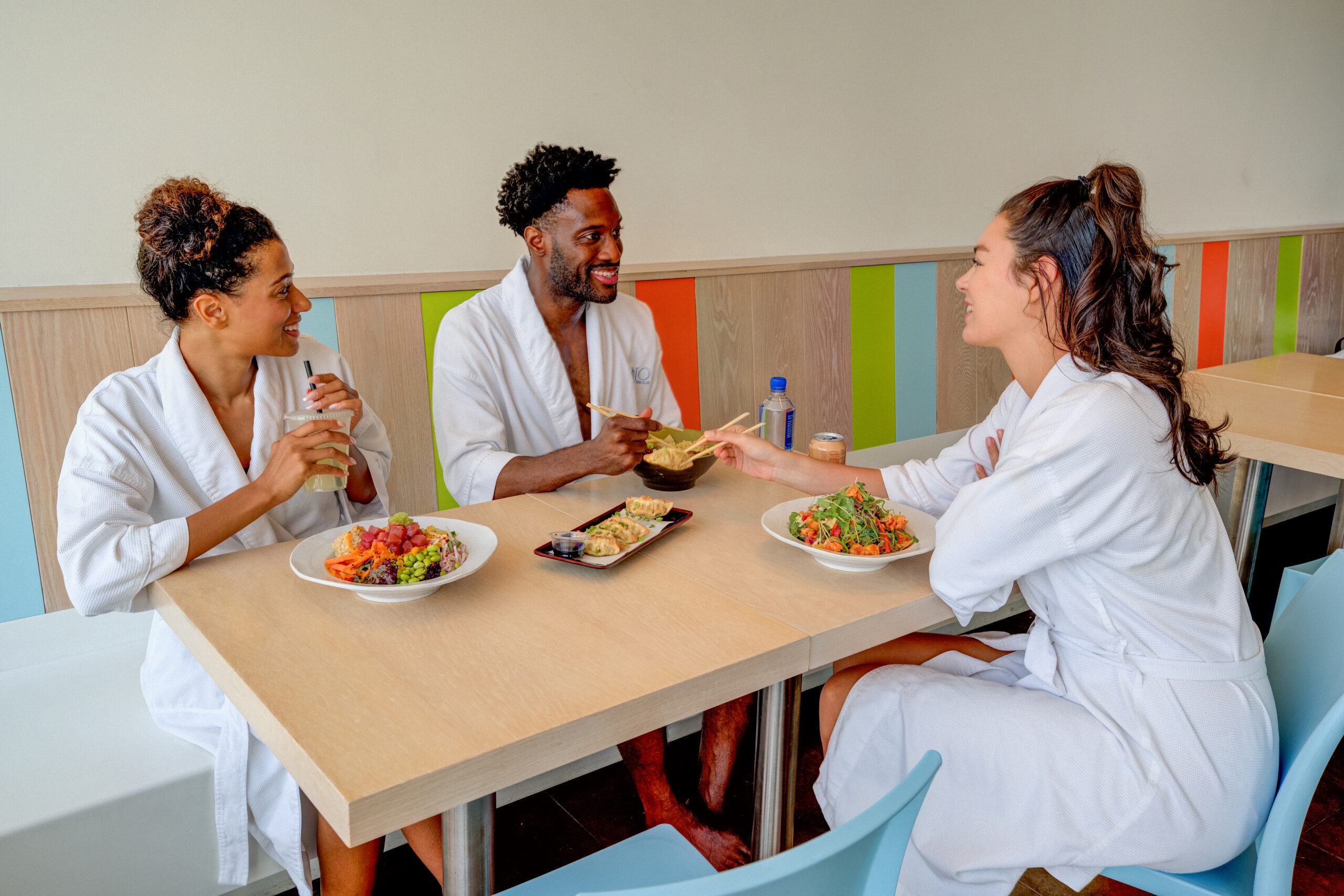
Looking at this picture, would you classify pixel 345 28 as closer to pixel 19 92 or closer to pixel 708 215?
pixel 19 92

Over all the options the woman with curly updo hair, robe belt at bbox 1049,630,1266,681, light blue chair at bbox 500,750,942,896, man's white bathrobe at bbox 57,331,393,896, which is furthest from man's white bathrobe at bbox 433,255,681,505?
light blue chair at bbox 500,750,942,896

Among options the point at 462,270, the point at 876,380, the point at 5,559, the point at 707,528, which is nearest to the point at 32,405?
the point at 5,559

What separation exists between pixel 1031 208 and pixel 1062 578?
54 centimetres

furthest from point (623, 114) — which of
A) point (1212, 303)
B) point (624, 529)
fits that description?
point (1212, 303)

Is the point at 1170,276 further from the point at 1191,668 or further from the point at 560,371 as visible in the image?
the point at 1191,668

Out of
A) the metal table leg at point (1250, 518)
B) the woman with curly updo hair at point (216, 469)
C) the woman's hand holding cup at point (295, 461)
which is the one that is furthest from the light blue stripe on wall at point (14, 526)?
the metal table leg at point (1250, 518)

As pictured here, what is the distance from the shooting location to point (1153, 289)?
1.36 m

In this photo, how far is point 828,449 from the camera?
6.40 feet

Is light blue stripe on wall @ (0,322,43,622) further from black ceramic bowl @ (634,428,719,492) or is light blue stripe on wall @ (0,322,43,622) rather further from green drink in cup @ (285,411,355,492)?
black ceramic bowl @ (634,428,719,492)

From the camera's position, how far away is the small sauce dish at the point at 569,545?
135 cm

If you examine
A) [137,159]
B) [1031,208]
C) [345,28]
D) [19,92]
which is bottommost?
[1031,208]

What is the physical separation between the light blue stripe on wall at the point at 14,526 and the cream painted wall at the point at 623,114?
29 centimetres

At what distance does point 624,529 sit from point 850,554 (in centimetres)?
34

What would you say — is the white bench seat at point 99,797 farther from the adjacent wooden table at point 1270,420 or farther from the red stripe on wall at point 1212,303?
the red stripe on wall at point 1212,303
